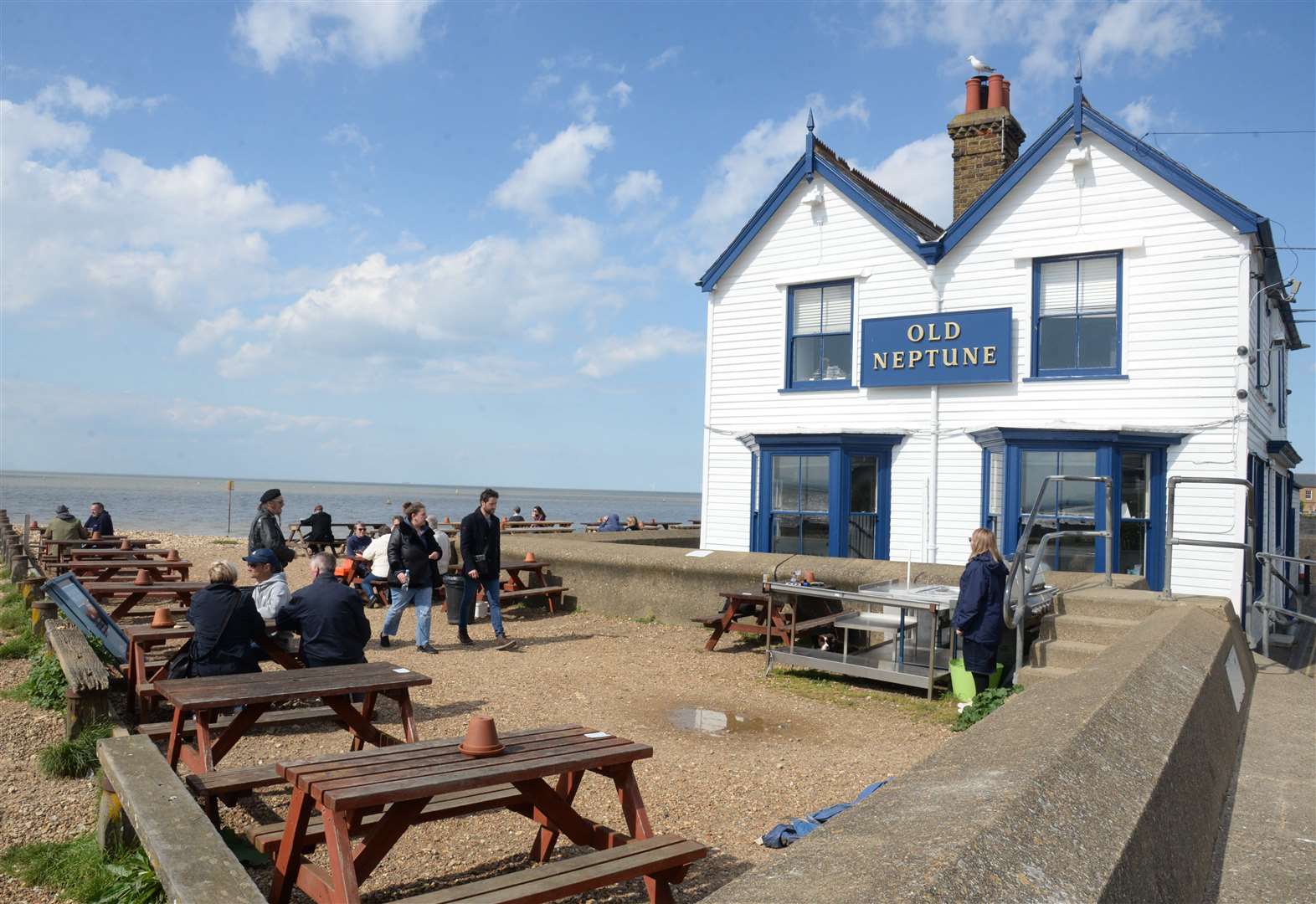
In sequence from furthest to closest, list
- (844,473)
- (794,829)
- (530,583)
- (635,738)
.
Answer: (530,583) → (844,473) → (635,738) → (794,829)

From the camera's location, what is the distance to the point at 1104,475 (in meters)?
12.4

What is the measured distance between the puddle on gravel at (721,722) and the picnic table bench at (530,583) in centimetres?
563

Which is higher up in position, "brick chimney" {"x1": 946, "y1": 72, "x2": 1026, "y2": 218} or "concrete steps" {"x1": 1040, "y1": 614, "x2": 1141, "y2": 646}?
"brick chimney" {"x1": 946, "y1": 72, "x2": 1026, "y2": 218}

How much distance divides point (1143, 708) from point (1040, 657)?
441 centimetres

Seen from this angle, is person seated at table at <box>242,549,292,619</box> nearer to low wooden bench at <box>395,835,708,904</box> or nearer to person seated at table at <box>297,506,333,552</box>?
low wooden bench at <box>395,835,708,904</box>

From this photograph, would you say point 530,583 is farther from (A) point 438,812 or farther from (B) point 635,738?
(A) point 438,812

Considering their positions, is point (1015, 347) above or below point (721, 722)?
above

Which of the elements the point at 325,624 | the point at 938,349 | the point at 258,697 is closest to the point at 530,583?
the point at 938,349

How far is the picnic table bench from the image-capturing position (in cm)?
1422

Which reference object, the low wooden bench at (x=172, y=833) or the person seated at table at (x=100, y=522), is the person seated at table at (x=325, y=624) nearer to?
the low wooden bench at (x=172, y=833)

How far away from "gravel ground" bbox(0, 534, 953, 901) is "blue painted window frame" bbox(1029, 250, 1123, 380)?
5.45m

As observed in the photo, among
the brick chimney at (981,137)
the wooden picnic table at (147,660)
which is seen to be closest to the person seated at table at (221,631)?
the wooden picnic table at (147,660)

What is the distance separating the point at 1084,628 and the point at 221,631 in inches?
275

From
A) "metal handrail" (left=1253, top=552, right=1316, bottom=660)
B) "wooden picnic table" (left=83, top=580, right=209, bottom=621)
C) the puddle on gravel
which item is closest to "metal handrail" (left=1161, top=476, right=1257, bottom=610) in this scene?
"metal handrail" (left=1253, top=552, right=1316, bottom=660)
